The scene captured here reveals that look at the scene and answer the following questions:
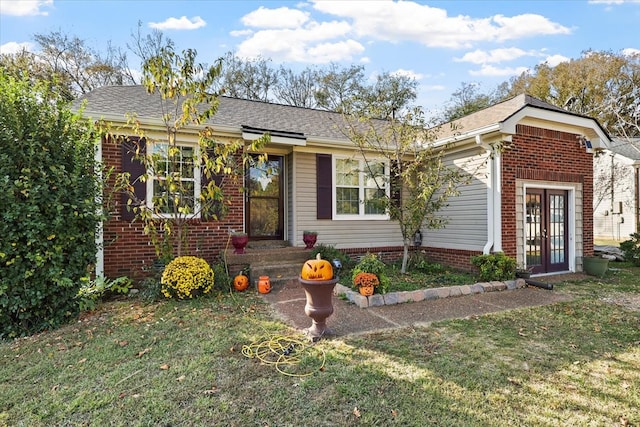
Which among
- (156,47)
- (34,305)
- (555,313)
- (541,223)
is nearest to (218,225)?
(34,305)

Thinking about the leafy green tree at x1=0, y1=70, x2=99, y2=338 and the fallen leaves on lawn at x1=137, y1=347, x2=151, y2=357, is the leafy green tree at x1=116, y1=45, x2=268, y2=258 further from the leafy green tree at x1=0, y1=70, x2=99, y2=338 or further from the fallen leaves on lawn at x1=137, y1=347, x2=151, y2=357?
the fallen leaves on lawn at x1=137, y1=347, x2=151, y2=357

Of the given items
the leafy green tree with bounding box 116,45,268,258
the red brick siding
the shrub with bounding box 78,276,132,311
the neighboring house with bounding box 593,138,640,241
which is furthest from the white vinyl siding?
the neighboring house with bounding box 593,138,640,241

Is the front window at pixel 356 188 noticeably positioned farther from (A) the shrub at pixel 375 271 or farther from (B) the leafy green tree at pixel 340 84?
(B) the leafy green tree at pixel 340 84

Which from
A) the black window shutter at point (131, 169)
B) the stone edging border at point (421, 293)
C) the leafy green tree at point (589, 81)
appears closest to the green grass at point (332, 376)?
the stone edging border at point (421, 293)

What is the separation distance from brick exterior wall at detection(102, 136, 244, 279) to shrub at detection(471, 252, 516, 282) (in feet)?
17.0

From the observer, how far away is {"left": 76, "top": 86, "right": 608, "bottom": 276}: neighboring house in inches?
286

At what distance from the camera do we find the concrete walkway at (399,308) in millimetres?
4535

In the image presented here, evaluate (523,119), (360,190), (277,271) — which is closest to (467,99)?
(523,119)

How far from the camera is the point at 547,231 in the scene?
8180mm

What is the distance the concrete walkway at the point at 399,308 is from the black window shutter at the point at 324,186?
7.24ft

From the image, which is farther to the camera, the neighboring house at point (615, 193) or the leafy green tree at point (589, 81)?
the leafy green tree at point (589, 81)

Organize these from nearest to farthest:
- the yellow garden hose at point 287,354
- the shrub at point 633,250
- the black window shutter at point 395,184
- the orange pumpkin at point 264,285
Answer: the yellow garden hose at point 287,354, the orange pumpkin at point 264,285, the black window shutter at point 395,184, the shrub at point 633,250

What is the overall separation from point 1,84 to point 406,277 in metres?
6.98

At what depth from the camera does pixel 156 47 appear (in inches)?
758
